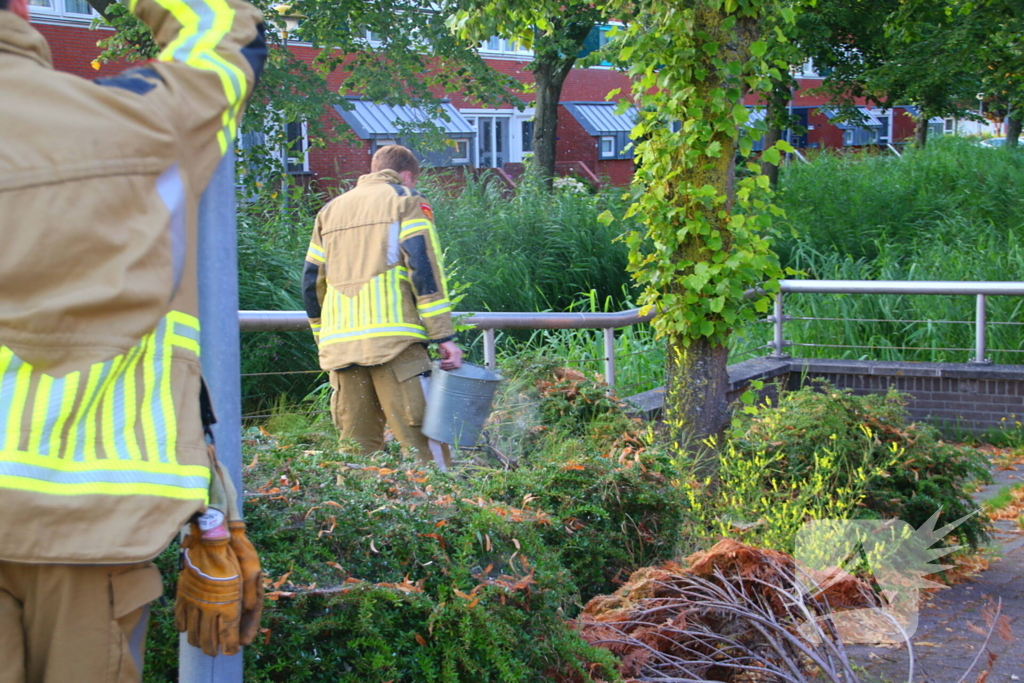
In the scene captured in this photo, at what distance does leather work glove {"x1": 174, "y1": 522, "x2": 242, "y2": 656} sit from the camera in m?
1.81

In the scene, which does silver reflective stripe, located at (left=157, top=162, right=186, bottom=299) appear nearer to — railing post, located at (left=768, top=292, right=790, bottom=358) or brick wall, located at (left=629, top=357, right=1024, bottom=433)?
brick wall, located at (left=629, top=357, right=1024, bottom=433)

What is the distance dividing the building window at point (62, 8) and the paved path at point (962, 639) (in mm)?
17115

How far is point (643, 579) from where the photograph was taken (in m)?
3.48

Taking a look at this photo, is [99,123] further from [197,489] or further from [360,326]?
[360,326]

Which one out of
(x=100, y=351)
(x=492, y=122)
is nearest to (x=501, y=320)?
(x=100, y=351)

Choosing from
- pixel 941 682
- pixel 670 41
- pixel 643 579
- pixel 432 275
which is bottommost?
pixel 941 682

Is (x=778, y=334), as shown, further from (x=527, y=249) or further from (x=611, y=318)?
(x=527, y=249)

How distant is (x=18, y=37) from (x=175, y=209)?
374 millimetres

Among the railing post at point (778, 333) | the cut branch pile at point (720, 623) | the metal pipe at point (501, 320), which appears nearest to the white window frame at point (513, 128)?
the railing post at point (778, 333)

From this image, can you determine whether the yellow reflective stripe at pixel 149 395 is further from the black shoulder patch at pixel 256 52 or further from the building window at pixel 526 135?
the building window at pixel 526 135

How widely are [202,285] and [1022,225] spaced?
12.0m

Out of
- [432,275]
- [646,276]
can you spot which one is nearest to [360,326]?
[432,275]

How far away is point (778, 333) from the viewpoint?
8.37m

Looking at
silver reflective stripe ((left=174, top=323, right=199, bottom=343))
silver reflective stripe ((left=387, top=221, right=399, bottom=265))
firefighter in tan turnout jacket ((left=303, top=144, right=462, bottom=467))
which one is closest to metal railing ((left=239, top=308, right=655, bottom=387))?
firefighter in tan turnout jacket ((left=303, top=144, right=462, bottom=467))
